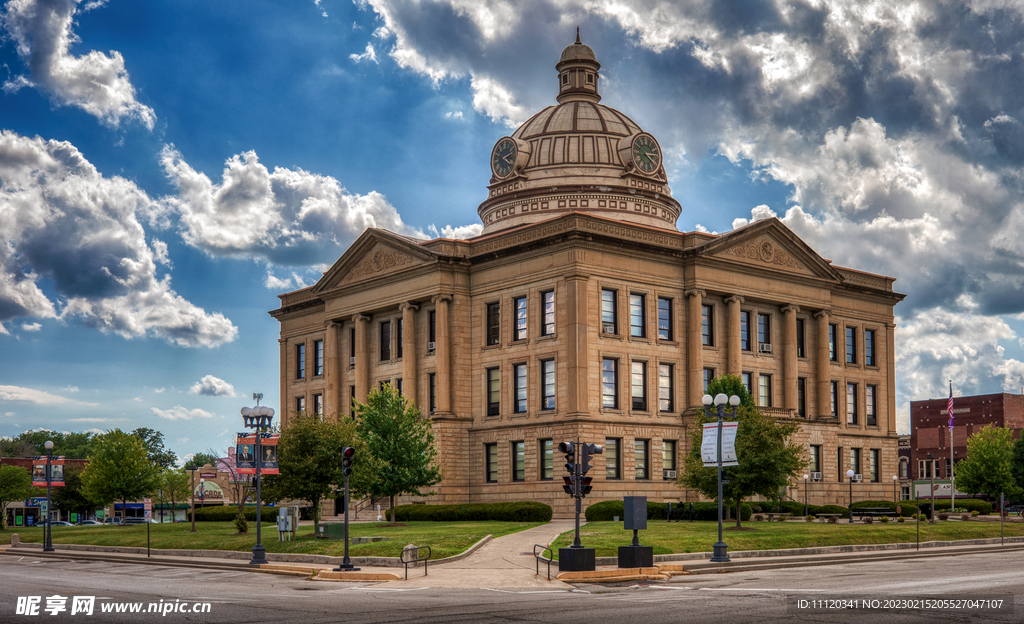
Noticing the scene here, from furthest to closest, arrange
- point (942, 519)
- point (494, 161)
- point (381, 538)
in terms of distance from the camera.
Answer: point (494, 161) < point (942, 519) < point (381, 538)

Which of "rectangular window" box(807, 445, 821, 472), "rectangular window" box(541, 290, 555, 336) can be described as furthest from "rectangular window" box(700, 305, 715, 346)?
"rectangular window" box(807, 445, 821, 472)

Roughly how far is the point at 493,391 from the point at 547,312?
22.5ft

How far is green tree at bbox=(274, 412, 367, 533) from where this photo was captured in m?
49.2

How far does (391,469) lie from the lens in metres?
59.2

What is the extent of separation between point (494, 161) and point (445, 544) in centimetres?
4709

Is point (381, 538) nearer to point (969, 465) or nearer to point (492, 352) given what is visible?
point (492, 352)

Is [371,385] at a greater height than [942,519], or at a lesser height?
greater

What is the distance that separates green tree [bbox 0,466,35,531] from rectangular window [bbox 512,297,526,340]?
5539 centimetres

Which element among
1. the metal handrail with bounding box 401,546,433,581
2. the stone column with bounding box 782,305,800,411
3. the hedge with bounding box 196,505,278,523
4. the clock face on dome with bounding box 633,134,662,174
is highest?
the clock face on dome with bounding box 633,134,662,174

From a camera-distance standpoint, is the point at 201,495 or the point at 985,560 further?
the point at 201,495

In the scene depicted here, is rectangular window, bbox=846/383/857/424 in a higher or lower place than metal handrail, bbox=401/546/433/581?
higher

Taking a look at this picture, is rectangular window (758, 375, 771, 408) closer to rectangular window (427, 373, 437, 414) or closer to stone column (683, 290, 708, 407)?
stone column (683, 290, 708, 407)

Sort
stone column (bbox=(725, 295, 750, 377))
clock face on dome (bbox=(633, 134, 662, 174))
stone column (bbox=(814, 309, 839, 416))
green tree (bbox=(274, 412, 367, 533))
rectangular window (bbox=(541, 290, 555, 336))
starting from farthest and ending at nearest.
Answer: clock face on dome (bbox=(633, 134, 662, 174)) < stone column (bbox=(814, 309, 839, 416)) < stone column (bbox=(725, 295, 750, 377)) < rectangular window (bbox=(541, 290, 555, 336)) < green tree (bbox=(274, 412, 367, 533))

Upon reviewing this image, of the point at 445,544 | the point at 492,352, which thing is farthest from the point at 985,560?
the point at 492,352
